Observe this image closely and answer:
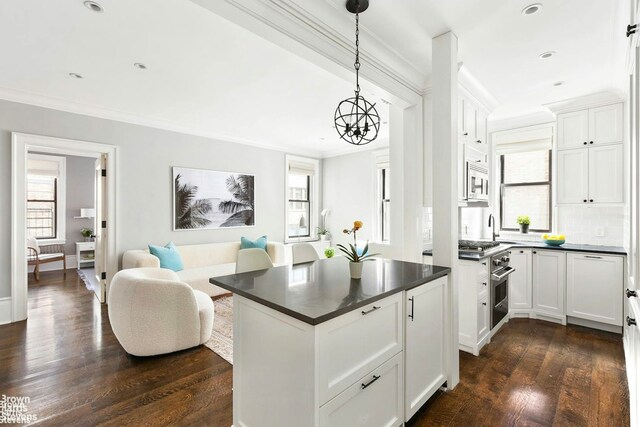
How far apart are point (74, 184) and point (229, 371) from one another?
6826 millimetres

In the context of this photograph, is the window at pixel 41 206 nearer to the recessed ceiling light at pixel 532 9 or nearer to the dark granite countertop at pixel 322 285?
the dark granite countertop at pixel 322 285

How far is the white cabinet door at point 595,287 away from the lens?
10.5 feet

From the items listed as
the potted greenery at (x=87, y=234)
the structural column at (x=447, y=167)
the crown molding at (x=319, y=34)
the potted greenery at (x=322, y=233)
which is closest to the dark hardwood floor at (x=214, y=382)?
the structural column at (x=447, y=167)

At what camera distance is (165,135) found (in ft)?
15.6

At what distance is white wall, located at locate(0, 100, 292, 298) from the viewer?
11.7 feet

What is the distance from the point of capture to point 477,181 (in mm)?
3357

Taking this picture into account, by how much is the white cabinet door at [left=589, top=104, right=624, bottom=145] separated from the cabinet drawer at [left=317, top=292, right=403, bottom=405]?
3532mm

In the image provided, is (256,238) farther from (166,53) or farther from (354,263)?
(354,263)

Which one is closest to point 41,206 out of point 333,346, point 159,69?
point 159,69

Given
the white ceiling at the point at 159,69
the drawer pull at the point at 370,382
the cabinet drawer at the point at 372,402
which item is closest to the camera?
the cabinet drawer at the point at 372,402

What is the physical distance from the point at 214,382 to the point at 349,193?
4.70m

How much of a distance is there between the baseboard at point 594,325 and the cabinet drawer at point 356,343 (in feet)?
10.1

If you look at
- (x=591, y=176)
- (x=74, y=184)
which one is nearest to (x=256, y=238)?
(x=74, y=184)

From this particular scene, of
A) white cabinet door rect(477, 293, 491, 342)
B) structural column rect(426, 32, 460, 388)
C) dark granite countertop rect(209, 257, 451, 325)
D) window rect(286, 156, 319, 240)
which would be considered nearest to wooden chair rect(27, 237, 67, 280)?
window rect(286, 156, 319, 240)
